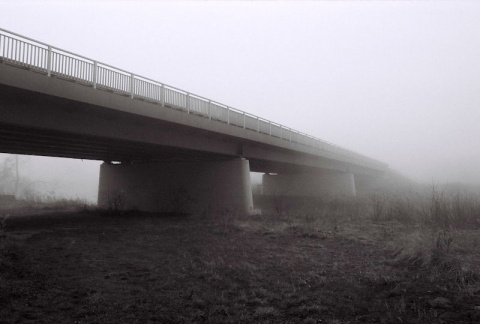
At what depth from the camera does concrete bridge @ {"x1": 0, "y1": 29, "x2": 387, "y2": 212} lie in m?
11.5

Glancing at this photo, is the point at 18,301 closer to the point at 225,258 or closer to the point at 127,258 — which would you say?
the point at 127,258

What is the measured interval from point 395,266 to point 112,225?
1164 cm

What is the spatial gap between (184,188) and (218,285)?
54.4 ft

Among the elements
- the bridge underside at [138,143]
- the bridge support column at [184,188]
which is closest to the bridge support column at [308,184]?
the bridge underside at [138,143]

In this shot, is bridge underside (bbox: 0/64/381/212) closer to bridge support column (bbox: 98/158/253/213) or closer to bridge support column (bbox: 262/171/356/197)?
bridge support column (bbox: 98/158/253/213)

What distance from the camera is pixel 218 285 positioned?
6.18 meters

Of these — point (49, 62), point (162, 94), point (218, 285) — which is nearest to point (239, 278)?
point (218, 285)

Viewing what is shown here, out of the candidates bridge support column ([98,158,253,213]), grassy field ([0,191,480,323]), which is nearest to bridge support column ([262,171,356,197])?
bridge support column ([98,158,253,213])

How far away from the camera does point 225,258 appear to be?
8297mm

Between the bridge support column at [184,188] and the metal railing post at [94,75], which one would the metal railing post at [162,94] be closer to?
the metal railing post at [94,75]

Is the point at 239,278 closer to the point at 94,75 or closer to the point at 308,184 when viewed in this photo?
the point at 94,75

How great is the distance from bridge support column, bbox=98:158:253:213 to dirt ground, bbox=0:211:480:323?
11281 mm

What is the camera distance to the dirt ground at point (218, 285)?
4.72 metres

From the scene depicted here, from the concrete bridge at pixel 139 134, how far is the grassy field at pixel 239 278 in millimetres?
4683
